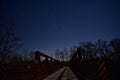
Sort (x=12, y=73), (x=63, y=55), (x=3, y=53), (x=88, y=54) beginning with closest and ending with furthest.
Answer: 1. (x=12, y=73)
2. (x=3, y=53)
3. (x=88, y=54)
4. (x=63, y=55)

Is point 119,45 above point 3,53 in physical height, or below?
above

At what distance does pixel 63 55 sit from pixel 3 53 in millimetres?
77009

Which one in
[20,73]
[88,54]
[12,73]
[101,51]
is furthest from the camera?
[88,54]

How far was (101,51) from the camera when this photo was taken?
77.2 m

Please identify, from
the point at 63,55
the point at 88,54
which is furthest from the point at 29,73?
the point at 63,55

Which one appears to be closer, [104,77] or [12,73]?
[104,77]

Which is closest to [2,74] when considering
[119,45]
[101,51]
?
[119,45]

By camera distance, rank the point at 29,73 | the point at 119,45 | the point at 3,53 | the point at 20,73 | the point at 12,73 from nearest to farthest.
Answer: the point at 12,73, the point at 20,73, the point at 29,73, the point at 3,53, the point at 119,45

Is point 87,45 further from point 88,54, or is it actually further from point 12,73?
point 12,73

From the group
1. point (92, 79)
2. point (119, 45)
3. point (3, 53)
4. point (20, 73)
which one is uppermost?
point (119, 45)

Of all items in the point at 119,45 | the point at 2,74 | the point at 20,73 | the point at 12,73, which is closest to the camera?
the point at 2,74

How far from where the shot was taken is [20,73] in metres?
7.43

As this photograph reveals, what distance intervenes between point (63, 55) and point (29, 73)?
99864 mm

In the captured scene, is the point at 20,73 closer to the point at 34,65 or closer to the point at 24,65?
the point at 24,65
